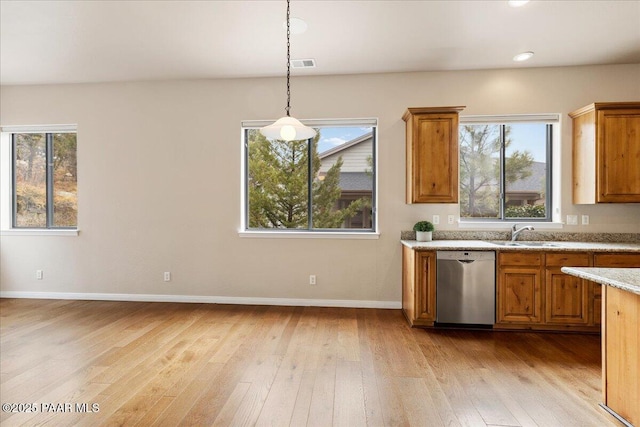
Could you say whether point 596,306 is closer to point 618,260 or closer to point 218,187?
point 618,260

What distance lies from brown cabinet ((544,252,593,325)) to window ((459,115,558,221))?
2.71 feet

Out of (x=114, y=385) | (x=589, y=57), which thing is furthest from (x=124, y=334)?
(x=589, y=57)

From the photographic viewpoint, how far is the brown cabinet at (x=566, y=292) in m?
3.20

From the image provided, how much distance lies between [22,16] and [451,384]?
188 inches

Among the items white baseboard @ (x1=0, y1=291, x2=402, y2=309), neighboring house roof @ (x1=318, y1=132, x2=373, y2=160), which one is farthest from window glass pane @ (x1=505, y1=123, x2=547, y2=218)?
white baseboard @ (x1=0, y1=291, x2=402, y2=309)

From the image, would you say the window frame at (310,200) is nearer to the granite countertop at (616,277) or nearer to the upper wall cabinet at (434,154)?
the upper wall cabinet at (434,154)

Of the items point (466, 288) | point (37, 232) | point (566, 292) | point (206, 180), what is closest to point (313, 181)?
point (206, 180)

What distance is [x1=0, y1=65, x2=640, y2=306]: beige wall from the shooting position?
13.0 ft

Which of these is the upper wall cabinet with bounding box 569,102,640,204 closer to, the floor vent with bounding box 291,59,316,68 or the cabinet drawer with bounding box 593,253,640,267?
the cabinet drawer with bounding box 593,253,640,267

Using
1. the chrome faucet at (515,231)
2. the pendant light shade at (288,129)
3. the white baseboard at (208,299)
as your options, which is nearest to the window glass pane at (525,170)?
the chrome faucet at (515,231)

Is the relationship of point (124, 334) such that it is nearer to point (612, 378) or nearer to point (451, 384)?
point (451, 384)

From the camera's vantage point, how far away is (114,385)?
2.24 m

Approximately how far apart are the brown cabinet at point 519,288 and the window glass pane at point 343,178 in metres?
1.60

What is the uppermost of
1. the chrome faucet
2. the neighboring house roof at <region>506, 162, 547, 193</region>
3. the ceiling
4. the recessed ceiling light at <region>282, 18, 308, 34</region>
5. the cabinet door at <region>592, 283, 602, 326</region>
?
the ceiling
